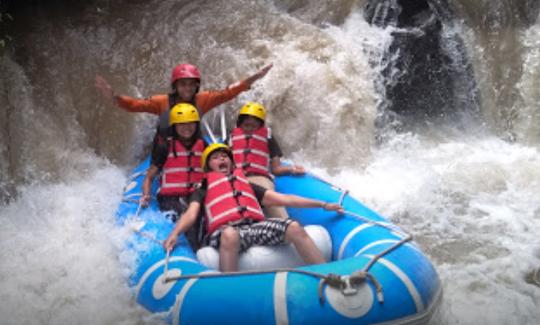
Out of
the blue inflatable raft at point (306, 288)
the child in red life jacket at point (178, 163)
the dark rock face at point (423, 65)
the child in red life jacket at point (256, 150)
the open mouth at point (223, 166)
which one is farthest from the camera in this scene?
the dark rock face at point (423, 65)

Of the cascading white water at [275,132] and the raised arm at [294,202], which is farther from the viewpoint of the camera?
the cascading white water at [275,132]

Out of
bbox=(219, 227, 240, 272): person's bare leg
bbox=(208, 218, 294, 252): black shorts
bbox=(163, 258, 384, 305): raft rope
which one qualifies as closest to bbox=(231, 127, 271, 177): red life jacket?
bbox=(208, 218, 294, 252): black shorts

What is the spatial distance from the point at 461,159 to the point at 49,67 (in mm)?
4461

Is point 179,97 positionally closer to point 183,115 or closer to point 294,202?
point 183,115

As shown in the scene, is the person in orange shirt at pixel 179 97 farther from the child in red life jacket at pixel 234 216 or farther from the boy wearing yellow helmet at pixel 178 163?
the child in red life jacket at pixel 234 216

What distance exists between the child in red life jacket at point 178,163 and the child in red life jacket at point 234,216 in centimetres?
32

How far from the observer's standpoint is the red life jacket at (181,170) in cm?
388

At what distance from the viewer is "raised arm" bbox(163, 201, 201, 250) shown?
10.3 feet

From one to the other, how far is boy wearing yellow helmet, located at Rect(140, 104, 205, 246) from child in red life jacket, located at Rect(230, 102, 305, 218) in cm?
33

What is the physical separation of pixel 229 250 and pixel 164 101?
1989 mm

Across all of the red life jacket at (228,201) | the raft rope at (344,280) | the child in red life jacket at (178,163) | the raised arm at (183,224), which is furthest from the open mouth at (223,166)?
the raft rope at (344,280)

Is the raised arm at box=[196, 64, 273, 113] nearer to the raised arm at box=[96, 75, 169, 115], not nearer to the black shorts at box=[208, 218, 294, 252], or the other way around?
the raised arm at box=[96, 75, 169, 115]

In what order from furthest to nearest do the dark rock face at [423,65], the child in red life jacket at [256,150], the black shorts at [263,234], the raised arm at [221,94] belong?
the dark rock face at [423,65]
the raised arm at [221,94]
the child in red life jacket at [256,150]
the black shorts at [263,234]

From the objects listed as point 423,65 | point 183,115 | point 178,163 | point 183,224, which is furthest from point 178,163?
point 423,65
